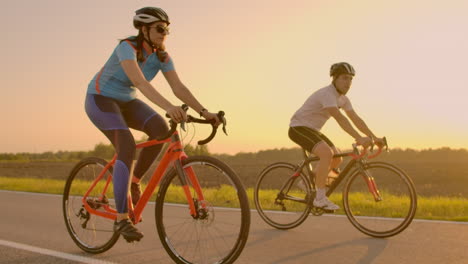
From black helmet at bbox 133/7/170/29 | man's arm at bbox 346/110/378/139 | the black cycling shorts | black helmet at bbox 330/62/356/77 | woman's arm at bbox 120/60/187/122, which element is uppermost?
black helmet at bbox 133/7/170/29

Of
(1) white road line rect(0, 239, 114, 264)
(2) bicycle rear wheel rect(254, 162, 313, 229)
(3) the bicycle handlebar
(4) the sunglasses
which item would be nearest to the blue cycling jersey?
(4) the sunglasses

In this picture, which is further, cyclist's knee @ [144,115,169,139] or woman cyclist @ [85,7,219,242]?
cyclist's knee @ [144,115,169,139]

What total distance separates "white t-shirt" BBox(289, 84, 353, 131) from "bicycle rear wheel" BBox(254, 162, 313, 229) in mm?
680

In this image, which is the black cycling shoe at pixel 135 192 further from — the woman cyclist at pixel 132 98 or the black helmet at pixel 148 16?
the black helmet at pixel 148 16

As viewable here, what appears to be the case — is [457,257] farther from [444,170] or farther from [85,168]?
[444,170]

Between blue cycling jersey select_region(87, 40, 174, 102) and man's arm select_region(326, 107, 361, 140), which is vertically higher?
blue cycling jersey select_region(87, 40, 174, 102)

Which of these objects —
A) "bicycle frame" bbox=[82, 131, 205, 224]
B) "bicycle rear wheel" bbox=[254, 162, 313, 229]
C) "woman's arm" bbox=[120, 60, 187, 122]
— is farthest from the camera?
"bicycle rear wheel" bbox=[254, 162, 313, 229]

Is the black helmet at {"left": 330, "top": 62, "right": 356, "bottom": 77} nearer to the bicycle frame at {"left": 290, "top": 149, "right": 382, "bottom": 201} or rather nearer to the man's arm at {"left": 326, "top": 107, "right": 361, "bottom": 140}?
the man's arm at {"left": 326, "top": 107, "right": 361, "bottom": 140}

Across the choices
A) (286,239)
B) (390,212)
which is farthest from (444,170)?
(286,239)

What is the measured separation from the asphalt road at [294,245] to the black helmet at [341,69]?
2066 millimetres

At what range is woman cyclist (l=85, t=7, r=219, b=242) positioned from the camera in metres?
4.32

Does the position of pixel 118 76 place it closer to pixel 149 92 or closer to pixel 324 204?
pixel 149 92

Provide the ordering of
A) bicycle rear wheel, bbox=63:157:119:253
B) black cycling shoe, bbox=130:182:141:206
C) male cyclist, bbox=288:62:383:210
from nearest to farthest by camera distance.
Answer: black cycling shoe, bbox=130:182:141:206 → bicycle rear wheel, bbox=63:157:119:253 → male cyclist, bbox=288:62:383:210

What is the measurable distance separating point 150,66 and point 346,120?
2954mm
